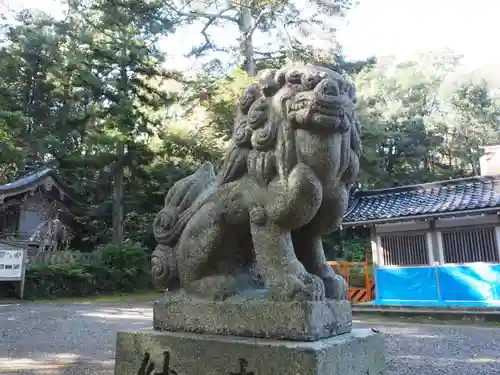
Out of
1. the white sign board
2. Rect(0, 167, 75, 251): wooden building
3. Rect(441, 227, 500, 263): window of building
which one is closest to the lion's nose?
Rect(441, 227, 500, 263): window of building

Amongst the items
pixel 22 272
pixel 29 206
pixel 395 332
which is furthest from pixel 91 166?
pixel 395 332

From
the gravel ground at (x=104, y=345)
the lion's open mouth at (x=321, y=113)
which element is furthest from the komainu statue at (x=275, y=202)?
the gravel ground at (x=104, y=345)

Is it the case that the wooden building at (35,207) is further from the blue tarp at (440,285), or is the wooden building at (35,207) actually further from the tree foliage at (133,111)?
the blue tarp at (440,285)

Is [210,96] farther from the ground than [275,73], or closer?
farther from the ground

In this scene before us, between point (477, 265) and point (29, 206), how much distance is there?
52.5 ft

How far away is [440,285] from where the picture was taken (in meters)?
9.45

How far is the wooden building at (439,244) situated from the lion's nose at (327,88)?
7946 mm

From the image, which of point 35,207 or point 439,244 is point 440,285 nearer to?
point 439,244

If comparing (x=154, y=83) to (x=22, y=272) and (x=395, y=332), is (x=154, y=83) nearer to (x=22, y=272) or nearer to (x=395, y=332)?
(x=22, y=272)

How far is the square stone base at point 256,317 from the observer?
5.86 ft

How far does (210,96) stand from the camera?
45.0ft

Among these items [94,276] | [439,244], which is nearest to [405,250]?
[439,244]

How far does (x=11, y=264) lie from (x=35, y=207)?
20.6ft

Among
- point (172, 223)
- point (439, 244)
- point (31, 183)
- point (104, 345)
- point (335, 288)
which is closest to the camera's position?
point (335, 288)
